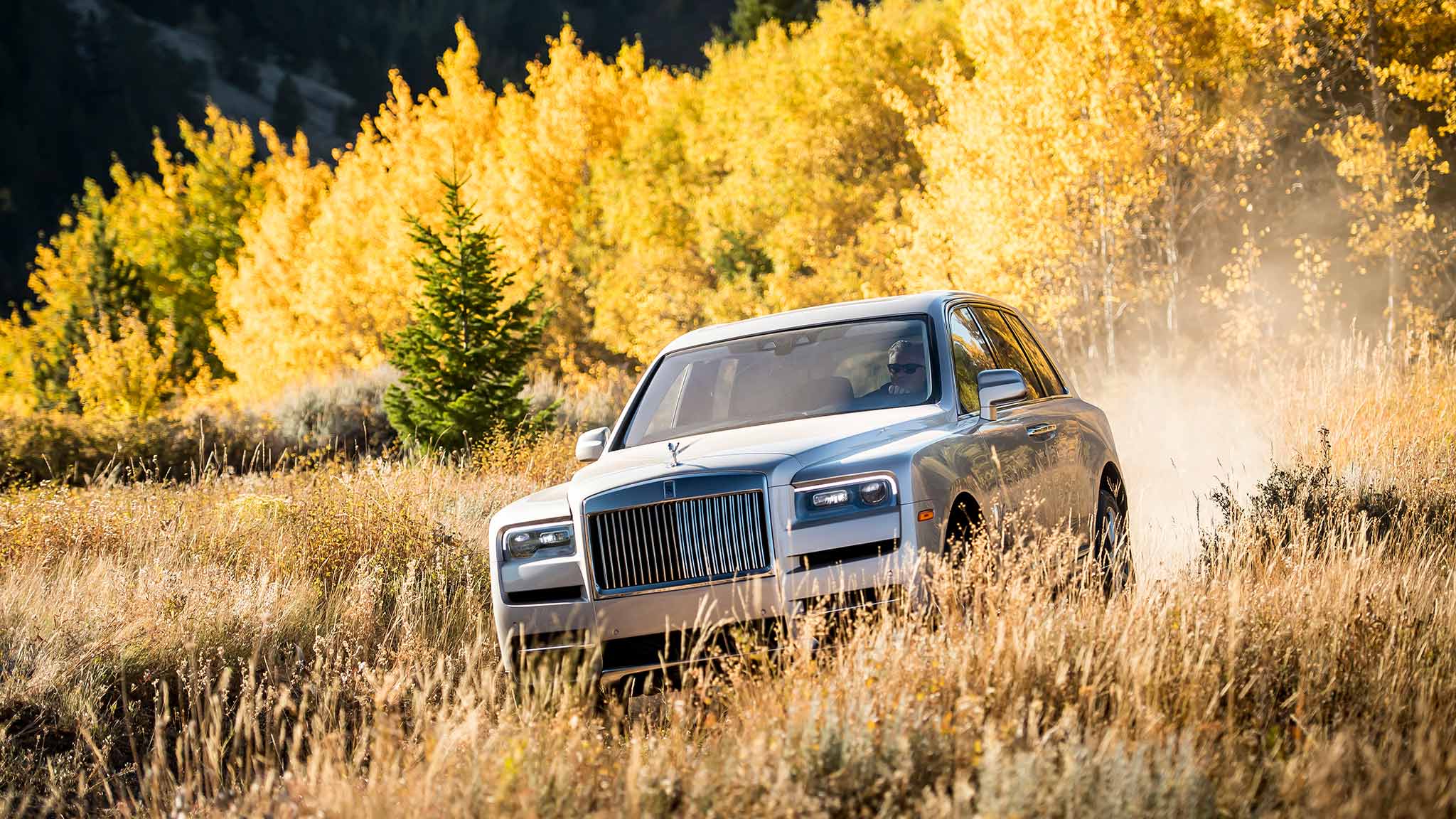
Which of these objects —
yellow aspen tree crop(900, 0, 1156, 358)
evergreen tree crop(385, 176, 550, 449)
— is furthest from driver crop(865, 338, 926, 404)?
yellow aspen tree crop(900, 0, 1156, 358)

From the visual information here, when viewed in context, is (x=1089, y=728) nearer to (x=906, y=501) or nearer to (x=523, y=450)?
(x=906, y=501)

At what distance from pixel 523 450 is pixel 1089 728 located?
28.9 feet

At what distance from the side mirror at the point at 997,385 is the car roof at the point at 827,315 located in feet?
1.97

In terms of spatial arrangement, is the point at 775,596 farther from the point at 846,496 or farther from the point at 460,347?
the point at 460,347

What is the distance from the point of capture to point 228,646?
6496mm

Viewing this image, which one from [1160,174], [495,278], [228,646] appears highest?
[1160,174]

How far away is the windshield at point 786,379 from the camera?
6.13 metres

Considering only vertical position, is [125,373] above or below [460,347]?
above

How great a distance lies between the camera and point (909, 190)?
34031mm

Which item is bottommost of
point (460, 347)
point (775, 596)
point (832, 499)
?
point (775, 596)

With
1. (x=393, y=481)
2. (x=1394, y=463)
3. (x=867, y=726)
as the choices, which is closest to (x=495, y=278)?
(x=393, y=481)

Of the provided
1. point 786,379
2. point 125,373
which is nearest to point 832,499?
point 786,379

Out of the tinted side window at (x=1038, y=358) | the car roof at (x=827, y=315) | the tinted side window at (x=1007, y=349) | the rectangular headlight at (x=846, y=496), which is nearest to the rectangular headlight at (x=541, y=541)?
the rectangular headlight at (x=846, y=496)

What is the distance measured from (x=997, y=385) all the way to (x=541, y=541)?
2.26 meters
